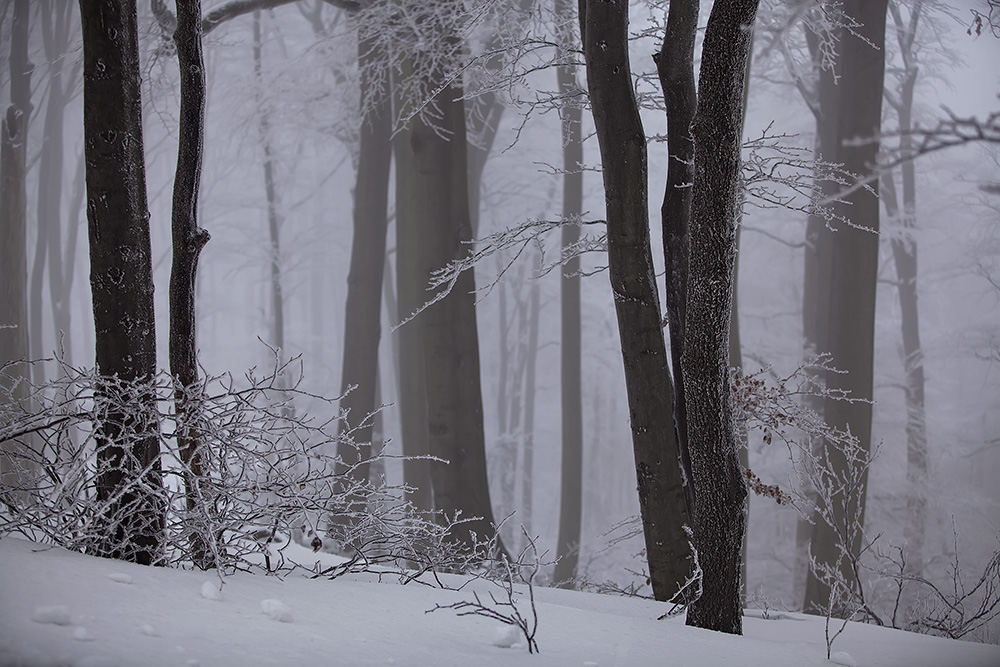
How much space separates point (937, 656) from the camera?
2775 mm

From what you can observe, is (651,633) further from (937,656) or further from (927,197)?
(927,197)

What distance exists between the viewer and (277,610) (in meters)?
2.12

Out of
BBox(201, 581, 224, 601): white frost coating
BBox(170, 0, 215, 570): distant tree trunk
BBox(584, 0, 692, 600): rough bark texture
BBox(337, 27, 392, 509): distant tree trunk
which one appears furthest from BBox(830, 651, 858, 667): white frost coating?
BBox(337, 27, 392, 509): distant tree trunk

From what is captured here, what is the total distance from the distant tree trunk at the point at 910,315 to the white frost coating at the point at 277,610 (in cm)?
1110

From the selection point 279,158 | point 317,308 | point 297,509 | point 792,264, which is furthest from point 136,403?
point 317,308

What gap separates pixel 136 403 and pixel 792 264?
19540 millimetres

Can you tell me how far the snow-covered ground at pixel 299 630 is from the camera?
5.74ft

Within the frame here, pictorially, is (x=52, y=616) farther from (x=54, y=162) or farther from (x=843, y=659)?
(x=54, y=162)

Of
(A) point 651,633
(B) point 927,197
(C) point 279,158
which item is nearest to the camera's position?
(A) point 651,633

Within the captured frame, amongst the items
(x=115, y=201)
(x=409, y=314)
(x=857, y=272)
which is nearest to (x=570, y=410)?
(x=409, y=314)

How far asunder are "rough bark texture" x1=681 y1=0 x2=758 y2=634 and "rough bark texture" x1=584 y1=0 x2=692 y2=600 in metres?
0.96

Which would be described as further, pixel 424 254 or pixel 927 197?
pixel 927 197

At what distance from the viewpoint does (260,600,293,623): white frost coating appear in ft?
6.89

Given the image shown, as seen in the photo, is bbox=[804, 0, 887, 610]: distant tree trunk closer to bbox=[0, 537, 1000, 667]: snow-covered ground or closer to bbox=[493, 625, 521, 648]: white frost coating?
bbox=[0, 537, 1000, 667]: snow-covered ground
